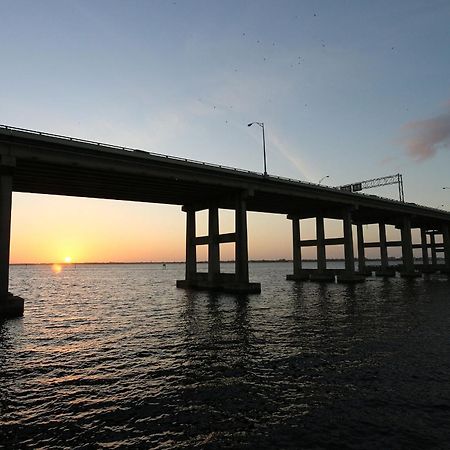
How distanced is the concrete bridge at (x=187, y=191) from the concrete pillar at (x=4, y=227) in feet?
0.25

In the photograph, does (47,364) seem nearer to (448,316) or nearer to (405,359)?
(405,359)

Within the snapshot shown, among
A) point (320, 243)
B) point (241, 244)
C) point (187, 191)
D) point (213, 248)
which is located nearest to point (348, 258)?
point (320, 243)

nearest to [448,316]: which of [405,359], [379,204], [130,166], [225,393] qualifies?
[405,359]

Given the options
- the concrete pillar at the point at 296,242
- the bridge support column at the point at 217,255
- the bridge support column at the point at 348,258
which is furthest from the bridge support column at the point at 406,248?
the bridge support column at the point at 217,255

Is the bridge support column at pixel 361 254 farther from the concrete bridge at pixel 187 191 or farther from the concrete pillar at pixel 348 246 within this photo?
the concrete pillar at pixel 348 246

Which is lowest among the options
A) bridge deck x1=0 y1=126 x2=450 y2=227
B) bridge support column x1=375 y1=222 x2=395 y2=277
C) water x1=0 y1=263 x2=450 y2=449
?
water x1=0 y1=263 x2=450 y2=449

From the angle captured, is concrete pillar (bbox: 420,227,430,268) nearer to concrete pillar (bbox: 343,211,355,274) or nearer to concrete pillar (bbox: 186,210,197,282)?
concrete pillar (bbox: 343,211,355,274)

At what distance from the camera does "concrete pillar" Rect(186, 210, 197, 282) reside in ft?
209

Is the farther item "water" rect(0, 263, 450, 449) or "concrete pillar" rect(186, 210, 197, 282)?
"concrete pillar" rect(186, 210, 197, 282)

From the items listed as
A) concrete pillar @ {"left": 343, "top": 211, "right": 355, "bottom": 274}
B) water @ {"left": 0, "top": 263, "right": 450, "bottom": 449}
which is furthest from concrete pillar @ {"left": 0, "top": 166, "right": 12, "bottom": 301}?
concrete pillar @ {"left": 343, "top": 211, "right": 355, "bottom": 274}

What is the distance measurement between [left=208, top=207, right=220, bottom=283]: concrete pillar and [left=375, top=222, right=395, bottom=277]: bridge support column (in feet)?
196

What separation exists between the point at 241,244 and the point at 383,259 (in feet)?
217

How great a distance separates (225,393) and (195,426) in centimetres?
270

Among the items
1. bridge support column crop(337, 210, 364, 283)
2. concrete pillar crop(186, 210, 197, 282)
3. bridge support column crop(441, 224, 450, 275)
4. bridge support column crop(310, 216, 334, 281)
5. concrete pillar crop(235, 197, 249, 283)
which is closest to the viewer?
concrete pillar crop(235, 197, 249, 283)
